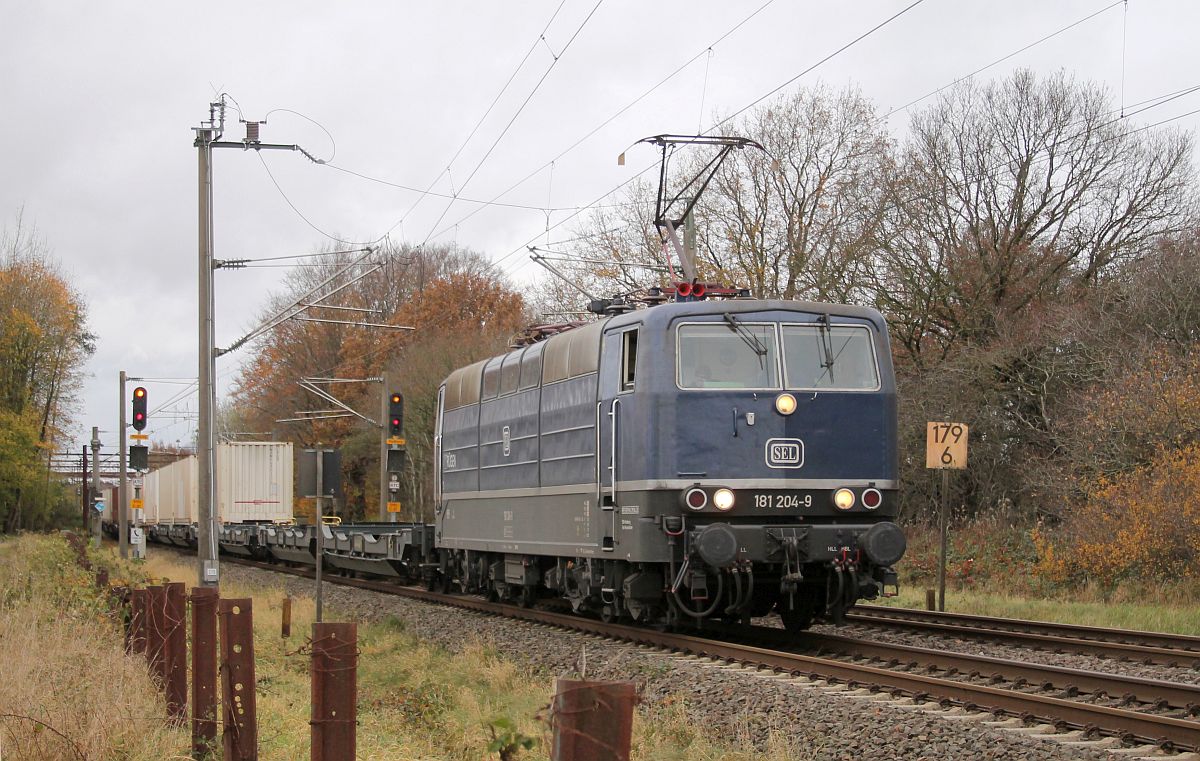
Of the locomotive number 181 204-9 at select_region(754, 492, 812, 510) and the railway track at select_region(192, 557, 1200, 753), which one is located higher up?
the locomotive number 181 204-9 at select_region(754, 492, 812, 510)

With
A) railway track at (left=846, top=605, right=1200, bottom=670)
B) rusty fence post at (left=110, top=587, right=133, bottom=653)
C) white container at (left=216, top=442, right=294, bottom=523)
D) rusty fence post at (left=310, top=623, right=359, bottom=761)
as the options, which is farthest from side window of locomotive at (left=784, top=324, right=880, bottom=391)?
white container at (left=216, top=442, right=294, bottom=523)

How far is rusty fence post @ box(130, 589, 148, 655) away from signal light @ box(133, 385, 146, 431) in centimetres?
1844

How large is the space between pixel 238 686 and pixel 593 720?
4.45 metres

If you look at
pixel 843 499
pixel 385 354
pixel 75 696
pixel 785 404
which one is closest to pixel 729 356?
pixel 785 404

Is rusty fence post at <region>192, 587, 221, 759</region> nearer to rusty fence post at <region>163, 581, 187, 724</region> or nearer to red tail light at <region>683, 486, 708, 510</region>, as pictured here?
rusty fence post at <region>163, 581, 187, 724</region>

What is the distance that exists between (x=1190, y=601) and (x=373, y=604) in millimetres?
11965

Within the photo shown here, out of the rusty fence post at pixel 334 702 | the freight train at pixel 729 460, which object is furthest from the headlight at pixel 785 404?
the rusty fence post at pixel 334 702

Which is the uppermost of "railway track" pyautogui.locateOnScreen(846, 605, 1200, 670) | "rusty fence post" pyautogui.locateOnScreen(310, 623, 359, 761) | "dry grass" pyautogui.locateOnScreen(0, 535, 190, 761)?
"rusty fence post" pyautogui.locateOnScreen(310, 623, 359, 761)

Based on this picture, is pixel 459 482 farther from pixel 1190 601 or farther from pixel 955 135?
pixel 955 135

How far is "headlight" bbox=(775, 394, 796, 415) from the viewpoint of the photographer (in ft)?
41.9

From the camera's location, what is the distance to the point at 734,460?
41.5 ft

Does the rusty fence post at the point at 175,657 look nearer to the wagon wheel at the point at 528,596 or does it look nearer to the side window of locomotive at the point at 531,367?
the side window of locomotive at the point at 531,367

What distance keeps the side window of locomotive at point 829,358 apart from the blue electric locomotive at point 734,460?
14mm

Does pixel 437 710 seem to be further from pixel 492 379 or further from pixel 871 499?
pixel 492 379
